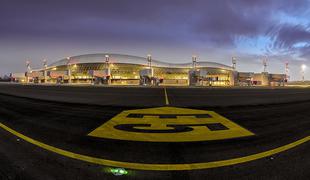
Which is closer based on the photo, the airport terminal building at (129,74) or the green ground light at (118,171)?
the green ground light at (118,171)

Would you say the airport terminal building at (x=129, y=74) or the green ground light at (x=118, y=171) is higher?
the airport terminal building at (x=129, y=74)

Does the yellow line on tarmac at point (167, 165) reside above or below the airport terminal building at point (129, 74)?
below

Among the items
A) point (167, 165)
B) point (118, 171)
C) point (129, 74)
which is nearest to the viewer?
point (118, 171)

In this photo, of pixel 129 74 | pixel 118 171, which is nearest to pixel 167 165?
pixel 118 171

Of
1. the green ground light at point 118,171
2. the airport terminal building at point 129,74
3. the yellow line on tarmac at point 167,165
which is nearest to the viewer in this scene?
the green ground light at point 118,171

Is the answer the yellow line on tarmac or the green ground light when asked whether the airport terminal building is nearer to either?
the yellow line on tarmac

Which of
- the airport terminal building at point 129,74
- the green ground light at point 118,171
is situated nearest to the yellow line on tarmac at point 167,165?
the green ground light at point 118,171

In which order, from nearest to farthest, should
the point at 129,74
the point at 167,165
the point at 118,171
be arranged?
the point at 118,171 < the point at 167,165 < the point at 129,74

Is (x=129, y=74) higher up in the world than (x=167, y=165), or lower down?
higher up

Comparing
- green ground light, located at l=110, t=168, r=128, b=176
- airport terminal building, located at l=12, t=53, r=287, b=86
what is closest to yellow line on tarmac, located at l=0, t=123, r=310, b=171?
green ground light, located at l=110, t=168, r=128, b=176

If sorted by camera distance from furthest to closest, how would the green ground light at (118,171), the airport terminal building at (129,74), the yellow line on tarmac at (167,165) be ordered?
the airport terminal building at (129,74) < the yellow line on tarmac at (167,165) < the green ground light at (118,171)

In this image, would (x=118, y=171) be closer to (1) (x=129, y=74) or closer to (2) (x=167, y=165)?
(2) (x=167, y=165)

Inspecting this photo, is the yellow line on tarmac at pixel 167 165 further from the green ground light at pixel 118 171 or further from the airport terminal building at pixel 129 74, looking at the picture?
the airport terminal building at pixel 129 74

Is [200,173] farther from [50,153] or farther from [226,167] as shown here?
[50,153]
